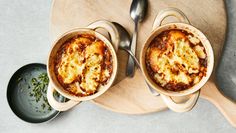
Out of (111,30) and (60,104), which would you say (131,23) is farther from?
(60,104)

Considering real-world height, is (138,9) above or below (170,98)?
above

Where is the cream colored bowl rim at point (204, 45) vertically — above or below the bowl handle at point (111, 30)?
below

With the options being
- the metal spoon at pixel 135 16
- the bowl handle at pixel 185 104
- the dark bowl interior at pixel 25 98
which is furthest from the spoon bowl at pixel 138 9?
the dark bowl interior at pixel 25 98

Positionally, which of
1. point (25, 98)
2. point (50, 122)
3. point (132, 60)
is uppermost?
point (132, 60)

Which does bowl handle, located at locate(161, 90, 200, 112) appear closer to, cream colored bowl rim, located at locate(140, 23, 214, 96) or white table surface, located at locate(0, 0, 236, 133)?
cream colored bowl rim, located at locate(140, 23, 214, 96)

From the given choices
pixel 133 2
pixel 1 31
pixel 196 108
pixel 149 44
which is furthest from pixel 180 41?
pixel 1 31

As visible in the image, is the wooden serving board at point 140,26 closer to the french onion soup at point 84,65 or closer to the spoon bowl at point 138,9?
the spoon bowl at point 138,9

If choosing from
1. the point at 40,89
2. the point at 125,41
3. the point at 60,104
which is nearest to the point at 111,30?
the point at 125,41
